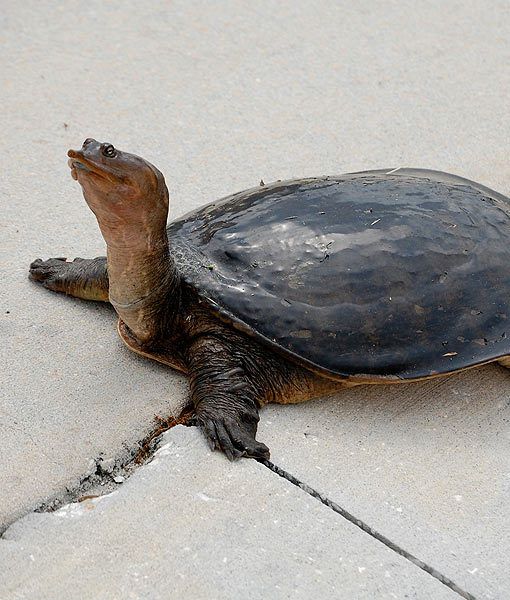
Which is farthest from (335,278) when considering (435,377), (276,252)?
(435,377)

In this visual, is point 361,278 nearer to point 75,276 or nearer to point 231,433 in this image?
point 231,433

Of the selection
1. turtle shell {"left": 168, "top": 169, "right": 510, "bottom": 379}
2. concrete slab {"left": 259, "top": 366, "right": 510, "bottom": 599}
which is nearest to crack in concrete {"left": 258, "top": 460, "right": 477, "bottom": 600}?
concrete slab {"left": 259, "top": 366, "right": 510, "bottom": 599}

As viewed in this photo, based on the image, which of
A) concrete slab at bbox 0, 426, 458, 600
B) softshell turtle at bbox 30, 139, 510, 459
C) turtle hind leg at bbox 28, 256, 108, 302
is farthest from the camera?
turtle hind leg at bbox 28, 256, 108, 302

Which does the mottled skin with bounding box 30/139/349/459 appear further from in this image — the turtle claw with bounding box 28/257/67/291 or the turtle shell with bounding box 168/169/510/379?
the turtle claw with bounding box 28/257/67/291

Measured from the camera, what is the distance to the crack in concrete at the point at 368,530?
217 cm

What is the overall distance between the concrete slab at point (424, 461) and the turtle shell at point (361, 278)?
0.17m

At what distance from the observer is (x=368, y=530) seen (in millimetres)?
2295

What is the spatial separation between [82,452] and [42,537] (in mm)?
319

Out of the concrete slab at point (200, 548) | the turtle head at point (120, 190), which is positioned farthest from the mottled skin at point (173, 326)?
the concrete slab at point (200, 548)

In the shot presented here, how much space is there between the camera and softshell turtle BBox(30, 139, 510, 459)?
2.59 meters

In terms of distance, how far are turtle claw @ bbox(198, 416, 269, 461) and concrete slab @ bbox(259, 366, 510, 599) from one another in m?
0.07

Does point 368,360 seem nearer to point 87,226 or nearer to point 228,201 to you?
point 228,201

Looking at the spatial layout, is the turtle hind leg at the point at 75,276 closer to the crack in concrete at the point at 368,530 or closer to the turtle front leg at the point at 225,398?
the turtle front leg at the point at 225,398

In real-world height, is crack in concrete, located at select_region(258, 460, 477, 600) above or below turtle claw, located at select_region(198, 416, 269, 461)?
below
